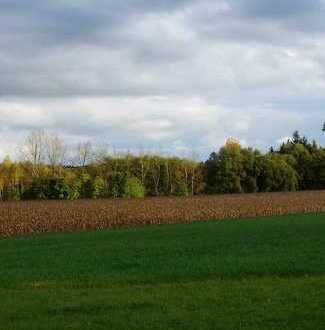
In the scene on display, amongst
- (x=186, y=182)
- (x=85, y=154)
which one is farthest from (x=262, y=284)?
(x=85, y=154)

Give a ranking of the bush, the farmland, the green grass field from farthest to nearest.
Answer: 1. the bush
2. the farmland
3. the green grass field

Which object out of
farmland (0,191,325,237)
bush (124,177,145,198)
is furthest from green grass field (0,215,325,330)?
bush (124,177,145,198)

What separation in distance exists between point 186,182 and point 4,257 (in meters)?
88.2

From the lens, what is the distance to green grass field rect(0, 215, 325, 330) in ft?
33.5

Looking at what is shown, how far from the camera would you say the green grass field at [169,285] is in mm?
10211

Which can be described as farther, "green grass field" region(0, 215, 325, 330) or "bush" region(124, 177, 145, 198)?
"bush" region(124, 177, 145, 198)

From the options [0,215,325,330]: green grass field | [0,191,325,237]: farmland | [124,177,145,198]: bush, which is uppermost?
[124,177,145,198]: bush

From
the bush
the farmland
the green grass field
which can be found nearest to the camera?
the green grass field

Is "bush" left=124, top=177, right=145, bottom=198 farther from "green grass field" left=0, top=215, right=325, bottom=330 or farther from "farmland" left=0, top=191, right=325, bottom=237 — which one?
"green grass field" left=0, top=215, right=325, bottom=330

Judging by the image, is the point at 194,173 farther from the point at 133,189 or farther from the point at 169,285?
the point at 169,285

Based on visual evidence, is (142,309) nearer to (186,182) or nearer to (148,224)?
(148,224)

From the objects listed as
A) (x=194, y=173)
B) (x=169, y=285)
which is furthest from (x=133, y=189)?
(x=169, y=285)

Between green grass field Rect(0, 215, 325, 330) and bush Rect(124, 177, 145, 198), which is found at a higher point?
bush Rect(124, 177, 145, 198)

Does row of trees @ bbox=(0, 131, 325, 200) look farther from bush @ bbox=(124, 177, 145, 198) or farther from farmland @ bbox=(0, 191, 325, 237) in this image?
farmland @ bbox=(0, 191, 325, 237)
